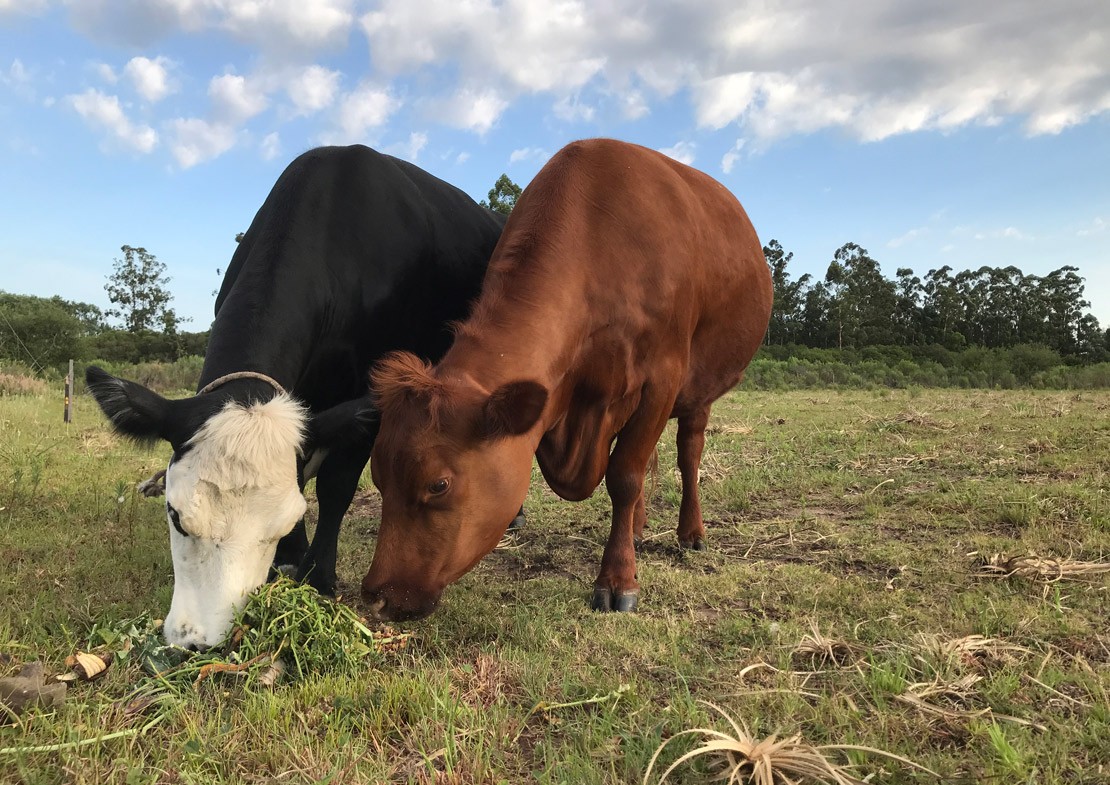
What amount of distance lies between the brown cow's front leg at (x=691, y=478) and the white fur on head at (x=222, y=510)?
8.45 ft

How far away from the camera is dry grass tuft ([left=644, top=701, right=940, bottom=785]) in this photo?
161 cm

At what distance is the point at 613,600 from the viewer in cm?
311

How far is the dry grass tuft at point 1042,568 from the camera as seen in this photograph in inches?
117

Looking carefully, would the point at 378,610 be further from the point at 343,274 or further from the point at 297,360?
the point at 343,274

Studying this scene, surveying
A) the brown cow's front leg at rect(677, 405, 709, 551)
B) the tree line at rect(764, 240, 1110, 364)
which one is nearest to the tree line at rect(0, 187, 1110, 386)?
the tree line at rect(764, 240, 1110, 364)

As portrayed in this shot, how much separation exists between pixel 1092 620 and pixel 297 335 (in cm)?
331

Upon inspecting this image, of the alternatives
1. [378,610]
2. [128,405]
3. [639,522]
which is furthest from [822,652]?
[128,405]

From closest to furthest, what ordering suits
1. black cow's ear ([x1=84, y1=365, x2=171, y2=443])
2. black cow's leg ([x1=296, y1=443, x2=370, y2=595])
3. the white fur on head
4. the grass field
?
the grass field, the white fur on head, black cow's ear ([x1=84, y1=365, x2=171, y2=443]), black cow's leg ([x1=296, y1=443, x2=370, y2=595])

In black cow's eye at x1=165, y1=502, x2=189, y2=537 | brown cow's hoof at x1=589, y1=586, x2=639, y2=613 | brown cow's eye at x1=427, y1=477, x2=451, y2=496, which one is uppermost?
brown cow's eye at x1=427, y1=477, x2=451, y2=496

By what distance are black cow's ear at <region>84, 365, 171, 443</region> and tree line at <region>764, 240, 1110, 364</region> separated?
40.2 meters

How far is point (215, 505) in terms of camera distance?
226cm

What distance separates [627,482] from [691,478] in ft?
3.80

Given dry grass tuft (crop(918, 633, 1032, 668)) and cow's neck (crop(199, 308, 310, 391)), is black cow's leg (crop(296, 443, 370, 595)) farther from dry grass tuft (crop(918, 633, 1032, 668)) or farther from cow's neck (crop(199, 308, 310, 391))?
dry grass tuft (crop(918, 633, 1032, 668))

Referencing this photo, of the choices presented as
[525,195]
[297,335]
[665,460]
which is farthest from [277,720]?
[665,460]
